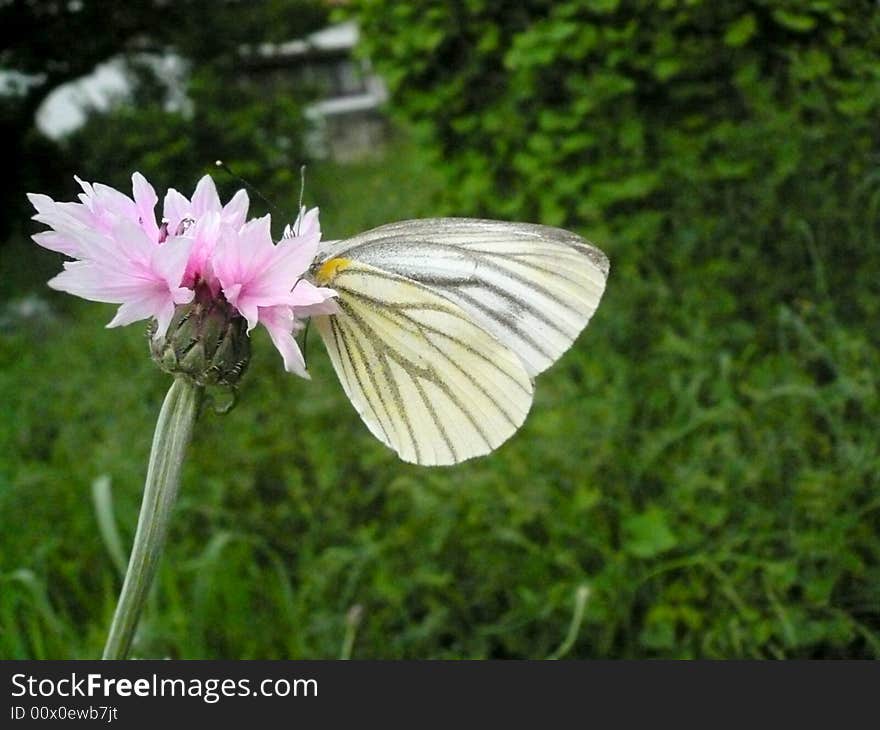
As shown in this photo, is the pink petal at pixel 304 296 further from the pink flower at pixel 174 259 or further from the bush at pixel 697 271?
the bush at pixel 697 271

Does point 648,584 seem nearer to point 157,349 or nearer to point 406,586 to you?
point 406,586

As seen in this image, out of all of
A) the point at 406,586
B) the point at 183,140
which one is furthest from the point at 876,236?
the point at 183,140

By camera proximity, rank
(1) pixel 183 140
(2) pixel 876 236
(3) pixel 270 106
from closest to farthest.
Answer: (2) pixel 876 236 < (1) pixel 183 140 < (3) pixel 270 106

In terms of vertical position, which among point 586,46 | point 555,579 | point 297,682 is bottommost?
point 555,579

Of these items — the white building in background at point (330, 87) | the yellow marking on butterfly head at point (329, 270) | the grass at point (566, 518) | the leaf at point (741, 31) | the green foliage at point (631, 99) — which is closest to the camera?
the yellow marking on butterfly head at point (329, 270)

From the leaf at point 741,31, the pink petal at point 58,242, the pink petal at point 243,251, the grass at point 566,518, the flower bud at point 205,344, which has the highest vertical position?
the leaf at point 741,31

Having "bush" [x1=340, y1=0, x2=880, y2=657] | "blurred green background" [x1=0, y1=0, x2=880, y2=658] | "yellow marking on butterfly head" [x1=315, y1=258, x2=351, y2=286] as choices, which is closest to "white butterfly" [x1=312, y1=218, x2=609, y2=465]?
"yellow marking on butterfly head" [x1=315, y1=258, x2=351, y2=286]

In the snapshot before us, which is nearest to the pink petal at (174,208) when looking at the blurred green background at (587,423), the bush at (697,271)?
the blurred green background at (587,423)
